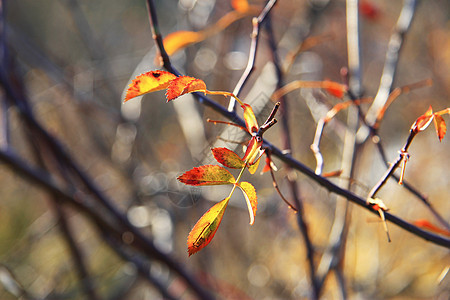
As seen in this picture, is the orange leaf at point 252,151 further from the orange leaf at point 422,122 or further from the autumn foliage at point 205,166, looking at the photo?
the orange leaf at point 422,122

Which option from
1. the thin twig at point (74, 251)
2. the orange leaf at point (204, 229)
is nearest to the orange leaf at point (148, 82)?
the orange leaf at point (204, 229)

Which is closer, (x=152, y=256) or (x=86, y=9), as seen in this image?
(x=152, y=256)

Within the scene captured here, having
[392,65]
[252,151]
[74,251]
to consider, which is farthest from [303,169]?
[74,251]

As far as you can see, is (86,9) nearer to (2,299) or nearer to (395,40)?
(2,299)

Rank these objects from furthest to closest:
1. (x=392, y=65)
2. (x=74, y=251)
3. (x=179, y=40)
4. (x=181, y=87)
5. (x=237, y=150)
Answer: (x=237, y=150) → (x=74, y=251) → (x=392, y=65) → (x=179, y=40) → (x=181, y=87)

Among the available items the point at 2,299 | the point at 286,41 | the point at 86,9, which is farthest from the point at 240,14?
the point at 86,9

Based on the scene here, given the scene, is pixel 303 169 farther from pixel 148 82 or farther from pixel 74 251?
pixel 74 251

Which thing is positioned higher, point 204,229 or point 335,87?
point 335,87
